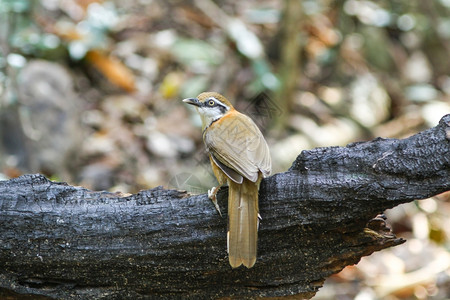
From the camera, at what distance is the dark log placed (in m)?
2.82

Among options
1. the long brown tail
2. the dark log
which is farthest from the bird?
the dark log

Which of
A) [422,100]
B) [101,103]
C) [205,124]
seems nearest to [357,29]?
[422,100]

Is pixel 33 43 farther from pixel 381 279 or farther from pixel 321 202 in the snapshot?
pixel 321 202

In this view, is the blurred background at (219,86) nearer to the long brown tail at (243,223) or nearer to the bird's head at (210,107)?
the bird's head at (210,107)

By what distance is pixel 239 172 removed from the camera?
9.66 feet

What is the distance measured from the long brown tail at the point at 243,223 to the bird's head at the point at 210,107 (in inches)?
43.3

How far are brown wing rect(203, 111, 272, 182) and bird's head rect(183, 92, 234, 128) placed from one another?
179mm

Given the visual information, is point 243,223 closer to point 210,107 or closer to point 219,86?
point 210,107

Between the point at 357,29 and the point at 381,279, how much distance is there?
5977 millimetres

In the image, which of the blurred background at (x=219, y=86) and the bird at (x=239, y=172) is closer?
the bird at (x=239, y=172)

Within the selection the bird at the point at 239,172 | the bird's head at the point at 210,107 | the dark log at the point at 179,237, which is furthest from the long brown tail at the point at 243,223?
the bird's head at the point at 210,107

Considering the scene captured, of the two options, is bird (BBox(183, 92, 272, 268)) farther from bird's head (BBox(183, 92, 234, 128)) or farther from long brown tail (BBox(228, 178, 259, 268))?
bird's head (BBox(183, 92, 234, 128))

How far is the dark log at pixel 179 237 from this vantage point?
2.82m

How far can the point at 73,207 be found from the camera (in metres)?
3.07
